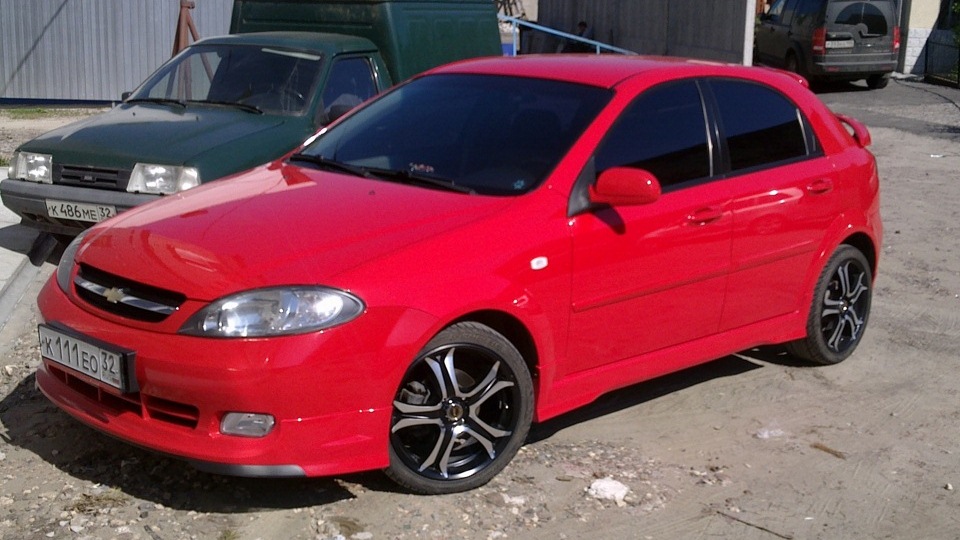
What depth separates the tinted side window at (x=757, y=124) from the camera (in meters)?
5.78

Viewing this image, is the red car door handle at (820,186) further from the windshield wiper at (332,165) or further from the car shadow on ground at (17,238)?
the car shadow on ground at (17,238)

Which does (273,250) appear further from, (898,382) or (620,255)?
(898,382)

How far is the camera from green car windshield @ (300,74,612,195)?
203 inches

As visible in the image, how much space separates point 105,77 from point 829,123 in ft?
45.6

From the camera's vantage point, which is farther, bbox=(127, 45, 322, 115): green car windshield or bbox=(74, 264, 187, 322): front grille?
bbox=(127, 45, 322, 115): green car windshield

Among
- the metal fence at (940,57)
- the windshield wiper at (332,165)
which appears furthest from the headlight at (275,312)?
the metal fence at (940,57)

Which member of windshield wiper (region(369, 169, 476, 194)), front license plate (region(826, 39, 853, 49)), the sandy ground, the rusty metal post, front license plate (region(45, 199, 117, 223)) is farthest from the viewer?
front license plate (region(826, 39, 853, 49))

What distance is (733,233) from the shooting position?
5578 mm

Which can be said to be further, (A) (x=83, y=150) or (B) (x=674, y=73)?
(A) (x=83, y=150)

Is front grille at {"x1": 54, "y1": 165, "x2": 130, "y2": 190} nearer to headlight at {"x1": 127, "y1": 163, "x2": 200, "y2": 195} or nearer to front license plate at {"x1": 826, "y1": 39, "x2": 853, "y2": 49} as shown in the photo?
headlight at {"x1": 127, "y1": 163, "x2": 200, "y2": 195}

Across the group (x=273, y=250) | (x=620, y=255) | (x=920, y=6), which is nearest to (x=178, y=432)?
(x=273, y=250)

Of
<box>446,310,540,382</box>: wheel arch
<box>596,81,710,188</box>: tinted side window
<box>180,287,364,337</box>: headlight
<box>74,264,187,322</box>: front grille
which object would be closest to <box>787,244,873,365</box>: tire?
<box>596,81,710,188</box>: tinted side window

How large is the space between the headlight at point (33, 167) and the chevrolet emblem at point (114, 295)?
384 cm

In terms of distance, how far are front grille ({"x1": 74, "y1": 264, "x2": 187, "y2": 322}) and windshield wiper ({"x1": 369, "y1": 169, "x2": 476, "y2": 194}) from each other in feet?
4.05
